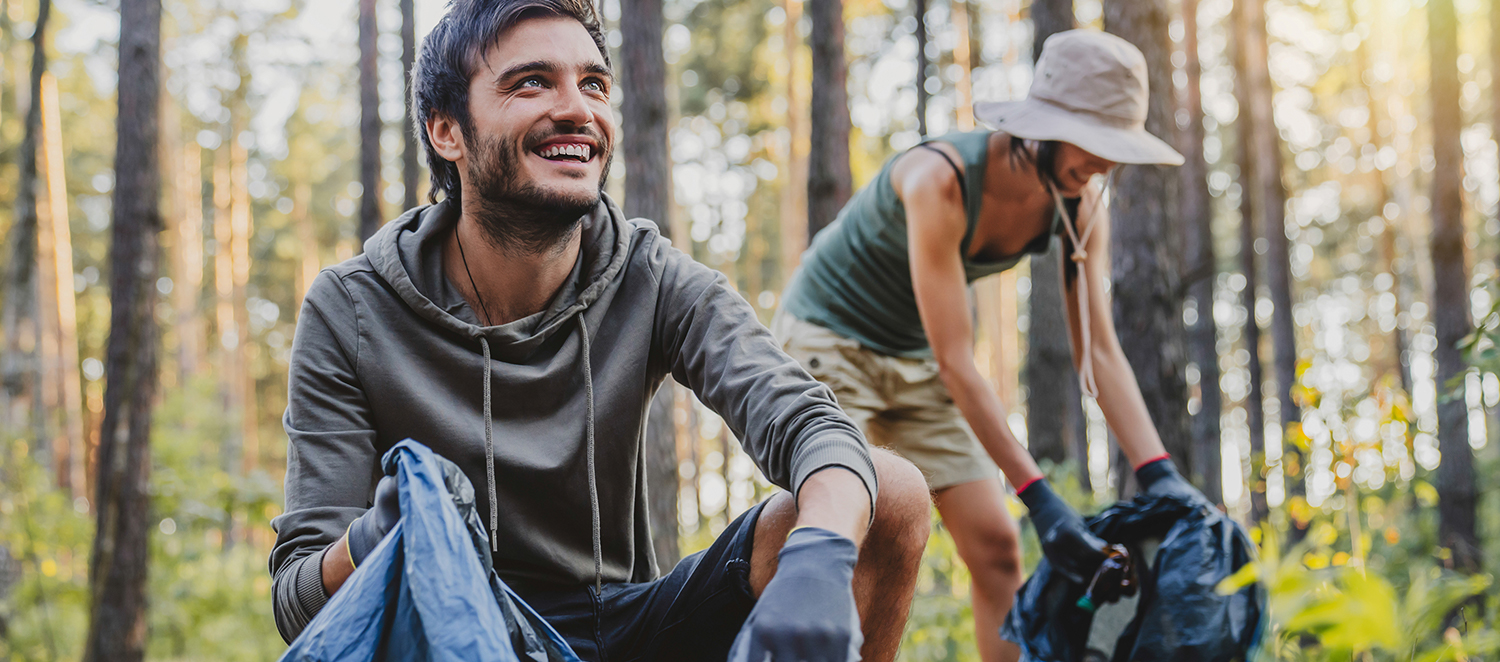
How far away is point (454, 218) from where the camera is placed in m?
2.05

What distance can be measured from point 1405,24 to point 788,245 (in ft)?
40.9

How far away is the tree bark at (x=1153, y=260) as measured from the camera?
4352mm

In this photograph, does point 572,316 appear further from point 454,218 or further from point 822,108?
point 822,108

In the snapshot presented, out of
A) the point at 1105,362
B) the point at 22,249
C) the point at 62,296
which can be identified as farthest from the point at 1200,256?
the point at 62,296

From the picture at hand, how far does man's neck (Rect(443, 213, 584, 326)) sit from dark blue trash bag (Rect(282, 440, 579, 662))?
581mm

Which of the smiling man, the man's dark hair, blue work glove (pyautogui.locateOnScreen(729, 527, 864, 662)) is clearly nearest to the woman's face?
the smiling man

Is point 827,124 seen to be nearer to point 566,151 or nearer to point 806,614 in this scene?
point 566,151

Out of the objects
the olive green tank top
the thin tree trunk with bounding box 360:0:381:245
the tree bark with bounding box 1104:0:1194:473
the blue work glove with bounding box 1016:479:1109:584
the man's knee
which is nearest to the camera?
the man's knee

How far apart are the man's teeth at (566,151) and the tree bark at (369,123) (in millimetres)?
7190

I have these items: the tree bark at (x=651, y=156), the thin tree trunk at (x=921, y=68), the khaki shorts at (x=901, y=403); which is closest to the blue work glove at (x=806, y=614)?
the khaki shorts at (x=901, y=403)

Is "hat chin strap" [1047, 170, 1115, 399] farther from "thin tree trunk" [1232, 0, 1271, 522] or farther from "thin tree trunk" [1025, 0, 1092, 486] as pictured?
"thin tree trunk" [1232, 0, 1271, 522]

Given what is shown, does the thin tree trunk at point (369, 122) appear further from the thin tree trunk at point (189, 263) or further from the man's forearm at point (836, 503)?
the thin tree trunk at point (189, 263)

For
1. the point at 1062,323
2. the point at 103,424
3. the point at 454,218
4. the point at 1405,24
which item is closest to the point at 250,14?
the point at 103,424

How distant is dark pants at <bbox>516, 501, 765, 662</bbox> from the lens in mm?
1797
